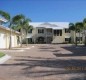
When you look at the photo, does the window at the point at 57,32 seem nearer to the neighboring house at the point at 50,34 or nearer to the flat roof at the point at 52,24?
the neighboring house at the point at 50,34

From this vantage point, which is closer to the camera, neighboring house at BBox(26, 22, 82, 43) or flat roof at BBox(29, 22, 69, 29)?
neighboring house at BBox(26, 22, 82, 43)

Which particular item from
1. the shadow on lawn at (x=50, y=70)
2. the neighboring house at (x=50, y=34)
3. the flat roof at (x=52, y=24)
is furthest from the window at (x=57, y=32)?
the shadow on lawn at (x=50, y=70)

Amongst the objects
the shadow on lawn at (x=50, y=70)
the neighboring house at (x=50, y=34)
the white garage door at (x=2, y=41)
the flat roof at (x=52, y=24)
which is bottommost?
the shadow on lawn at (x=50, y=70)

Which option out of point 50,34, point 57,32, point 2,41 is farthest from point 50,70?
point 50,34

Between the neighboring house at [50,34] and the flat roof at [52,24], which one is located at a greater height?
the flat roof at [52,24]

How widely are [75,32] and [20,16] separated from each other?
41543 mm

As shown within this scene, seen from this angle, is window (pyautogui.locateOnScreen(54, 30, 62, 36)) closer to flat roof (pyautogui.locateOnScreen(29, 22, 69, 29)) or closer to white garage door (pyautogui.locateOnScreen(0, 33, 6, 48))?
flat roof (pyautogui.locateOnScreen(29, 22, 69, 29))

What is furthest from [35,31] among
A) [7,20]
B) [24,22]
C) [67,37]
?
[7,20]

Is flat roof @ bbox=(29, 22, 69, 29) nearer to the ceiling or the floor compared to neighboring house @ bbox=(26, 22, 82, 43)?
nearer to the ceiling

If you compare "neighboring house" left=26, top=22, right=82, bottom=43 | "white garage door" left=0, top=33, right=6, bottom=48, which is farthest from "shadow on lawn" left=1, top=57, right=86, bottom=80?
"neighboring house" left=26, top=22, right=82, bottom=43

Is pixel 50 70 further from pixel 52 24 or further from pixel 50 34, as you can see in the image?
pixel 52 24

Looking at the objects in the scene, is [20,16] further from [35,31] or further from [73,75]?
[35,31]

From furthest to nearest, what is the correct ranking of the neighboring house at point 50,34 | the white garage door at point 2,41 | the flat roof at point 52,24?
1. the flat roof at point 52,24
2. the neighboring house at point 50,34
3. the white garage door at point 2,41

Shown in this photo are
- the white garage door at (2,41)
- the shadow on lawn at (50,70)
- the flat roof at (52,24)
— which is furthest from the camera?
the flat roof at (52,24)
